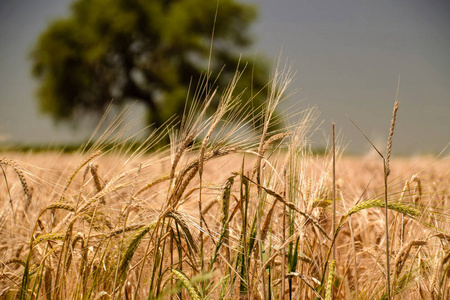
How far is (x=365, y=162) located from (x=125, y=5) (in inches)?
545

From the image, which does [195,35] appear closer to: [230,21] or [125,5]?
[230,21]

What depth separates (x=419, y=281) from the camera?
127 centimetres

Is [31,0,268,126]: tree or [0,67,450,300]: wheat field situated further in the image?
[31,0,268,126]: tree

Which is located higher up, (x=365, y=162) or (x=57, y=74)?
(x=57, y=74)

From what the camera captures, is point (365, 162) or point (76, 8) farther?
point (76, 8)

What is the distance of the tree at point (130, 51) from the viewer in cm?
1570

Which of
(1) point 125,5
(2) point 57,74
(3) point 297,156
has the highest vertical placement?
(1) point 125,5

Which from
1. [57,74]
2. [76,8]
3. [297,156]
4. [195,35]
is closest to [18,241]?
[297,156]

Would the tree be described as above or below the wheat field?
above

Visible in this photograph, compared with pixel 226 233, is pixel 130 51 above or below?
above

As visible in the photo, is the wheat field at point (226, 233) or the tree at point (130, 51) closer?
the wheat field at point (226, 233)

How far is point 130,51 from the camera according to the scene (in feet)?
54.1

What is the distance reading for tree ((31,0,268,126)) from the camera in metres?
15.7

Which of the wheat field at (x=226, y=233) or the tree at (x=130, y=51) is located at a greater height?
the tree at (x=130, y=51)
